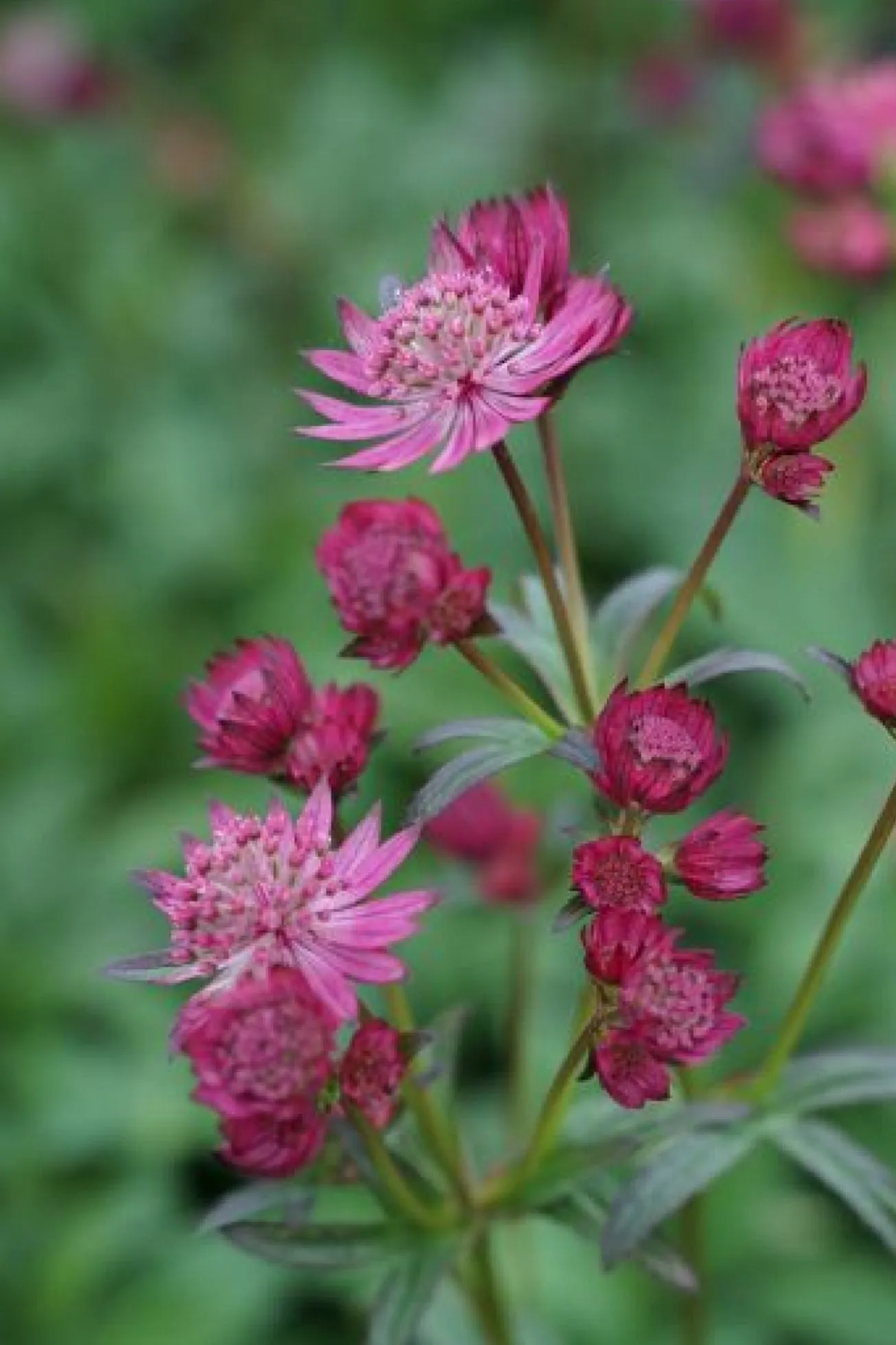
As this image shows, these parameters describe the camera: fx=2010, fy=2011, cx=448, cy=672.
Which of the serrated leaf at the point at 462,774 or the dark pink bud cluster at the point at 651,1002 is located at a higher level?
the serrated leaf at the point at 462,774

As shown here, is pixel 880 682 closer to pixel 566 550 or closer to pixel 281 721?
pixel 566 550

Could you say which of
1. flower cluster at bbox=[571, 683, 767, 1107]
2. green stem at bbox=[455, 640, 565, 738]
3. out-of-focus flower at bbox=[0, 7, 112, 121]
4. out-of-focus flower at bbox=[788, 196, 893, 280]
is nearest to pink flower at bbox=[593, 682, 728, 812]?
flower cluster at bbox=[571, 683, 767, 1107]

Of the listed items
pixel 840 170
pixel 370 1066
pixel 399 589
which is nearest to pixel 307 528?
pixel 840 170

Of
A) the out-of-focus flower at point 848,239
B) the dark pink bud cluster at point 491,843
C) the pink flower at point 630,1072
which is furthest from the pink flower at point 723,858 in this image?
the out-of-focus flower at point 848,239

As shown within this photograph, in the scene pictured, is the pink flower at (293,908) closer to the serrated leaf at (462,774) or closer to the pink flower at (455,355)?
the serrated leaf at (462,774)

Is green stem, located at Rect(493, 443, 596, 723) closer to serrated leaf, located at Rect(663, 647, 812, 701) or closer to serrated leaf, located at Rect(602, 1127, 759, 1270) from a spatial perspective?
serrated leaf, located at Rect(663, 647, 812, 701)
